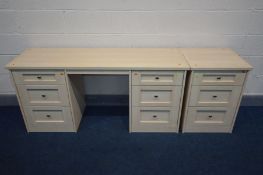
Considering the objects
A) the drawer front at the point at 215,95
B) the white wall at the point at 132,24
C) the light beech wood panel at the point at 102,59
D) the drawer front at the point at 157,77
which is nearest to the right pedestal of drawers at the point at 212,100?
the drawer front at the point at 215,95

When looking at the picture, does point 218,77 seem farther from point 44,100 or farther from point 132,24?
point 44,100

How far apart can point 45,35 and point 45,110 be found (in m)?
0.76

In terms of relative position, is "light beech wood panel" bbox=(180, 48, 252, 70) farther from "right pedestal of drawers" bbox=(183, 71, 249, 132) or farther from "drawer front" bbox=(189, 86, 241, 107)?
"drawer front" bbox=(189, 86, 241, 107)

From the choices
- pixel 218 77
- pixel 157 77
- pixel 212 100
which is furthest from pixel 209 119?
pixel 157 77

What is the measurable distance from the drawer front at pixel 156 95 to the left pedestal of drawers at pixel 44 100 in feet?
2.02

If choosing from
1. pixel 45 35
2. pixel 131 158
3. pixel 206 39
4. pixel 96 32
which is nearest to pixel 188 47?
pixel 206 39

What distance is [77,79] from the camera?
2086 mm

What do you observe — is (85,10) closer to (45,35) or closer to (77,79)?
(45,35)

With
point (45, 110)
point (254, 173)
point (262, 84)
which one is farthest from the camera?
point (262, 84)

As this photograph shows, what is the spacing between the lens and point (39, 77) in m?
1.74

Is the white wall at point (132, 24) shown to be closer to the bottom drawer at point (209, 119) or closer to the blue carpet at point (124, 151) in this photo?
the bottom drawer at point (209, 119)

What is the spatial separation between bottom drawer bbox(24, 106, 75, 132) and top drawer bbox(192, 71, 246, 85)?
1.19 meters

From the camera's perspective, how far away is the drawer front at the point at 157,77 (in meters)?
1.70

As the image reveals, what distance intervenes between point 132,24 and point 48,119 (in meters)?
1.23
